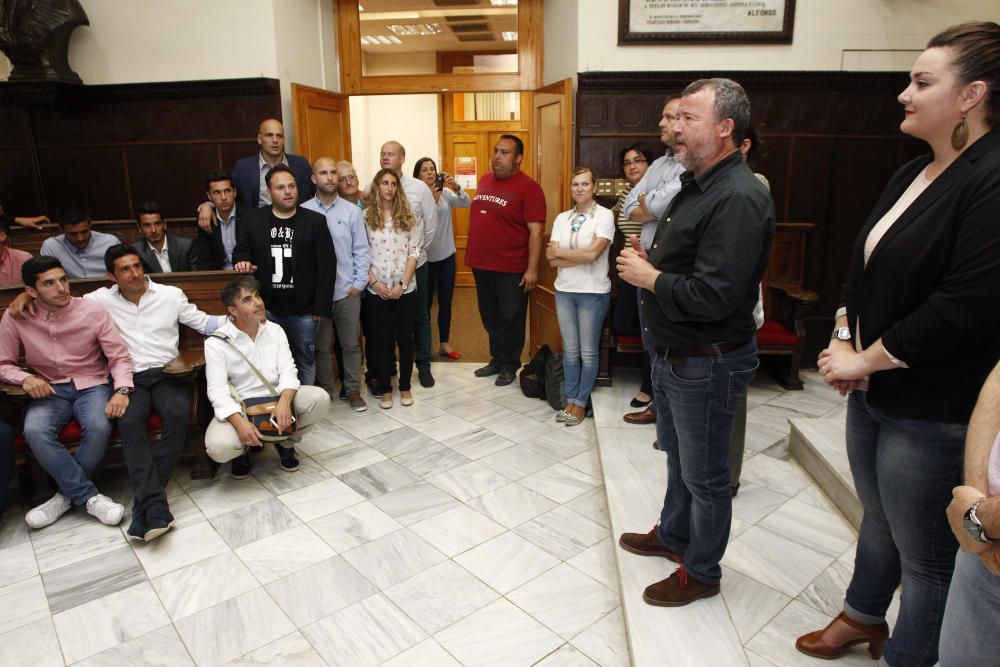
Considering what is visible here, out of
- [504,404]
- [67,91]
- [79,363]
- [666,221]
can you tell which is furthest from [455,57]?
[666,221]

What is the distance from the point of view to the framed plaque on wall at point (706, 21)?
448 centimetres

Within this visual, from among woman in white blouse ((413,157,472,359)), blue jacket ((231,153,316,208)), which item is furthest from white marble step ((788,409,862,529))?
blue jacket ((231,153,316,208))

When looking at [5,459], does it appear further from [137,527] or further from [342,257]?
[342,257]

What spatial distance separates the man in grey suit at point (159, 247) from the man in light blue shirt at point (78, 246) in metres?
0.24

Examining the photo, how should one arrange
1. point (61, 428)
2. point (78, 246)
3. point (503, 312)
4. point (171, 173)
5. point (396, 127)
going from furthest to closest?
1. point (396, 127)
2. point (171, 173)
3. point (503, 312)
4. point (78, 246)
5. point (61, 428)

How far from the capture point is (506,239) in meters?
4.46

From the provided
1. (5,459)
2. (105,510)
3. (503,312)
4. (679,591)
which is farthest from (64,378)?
(679,591)

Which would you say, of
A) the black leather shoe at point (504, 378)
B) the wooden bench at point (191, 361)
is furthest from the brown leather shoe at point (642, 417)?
the wooden bench at point (191, 361)

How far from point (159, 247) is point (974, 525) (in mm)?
4030

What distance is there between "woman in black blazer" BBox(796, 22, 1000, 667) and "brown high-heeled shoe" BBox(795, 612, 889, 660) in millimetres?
217

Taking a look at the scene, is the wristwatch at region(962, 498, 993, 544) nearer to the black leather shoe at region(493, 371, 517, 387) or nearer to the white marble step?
the white marble step

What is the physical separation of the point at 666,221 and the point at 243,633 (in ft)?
6.30

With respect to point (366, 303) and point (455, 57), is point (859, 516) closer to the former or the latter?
point (366, 303)

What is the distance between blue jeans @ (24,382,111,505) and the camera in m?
2.88
